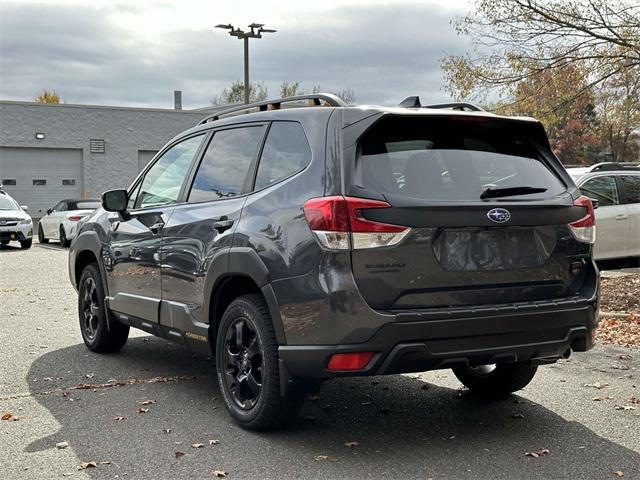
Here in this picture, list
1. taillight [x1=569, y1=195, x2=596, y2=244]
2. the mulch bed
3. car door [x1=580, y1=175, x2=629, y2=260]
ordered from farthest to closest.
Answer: car door [x1=580, y1=175, x2=629, y2=260]
the mulch bed
taillight [x1=569, y1=195, x2=596, y2=244]

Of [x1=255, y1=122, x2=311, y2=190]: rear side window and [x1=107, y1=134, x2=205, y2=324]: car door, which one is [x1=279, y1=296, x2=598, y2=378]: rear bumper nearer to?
[x1=255, y1=122, x2=311, y2=190]: rear side window

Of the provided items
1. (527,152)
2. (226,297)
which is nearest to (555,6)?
(527,152)

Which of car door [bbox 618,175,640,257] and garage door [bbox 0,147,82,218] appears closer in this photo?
car door [bbox 618,175,640,257]

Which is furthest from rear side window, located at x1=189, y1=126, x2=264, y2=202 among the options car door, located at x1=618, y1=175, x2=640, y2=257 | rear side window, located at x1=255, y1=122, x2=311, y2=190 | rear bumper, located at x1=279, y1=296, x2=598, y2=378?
car door, located at x1=618, y1=175, x2=640, y2=257

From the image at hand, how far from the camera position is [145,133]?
138 ft

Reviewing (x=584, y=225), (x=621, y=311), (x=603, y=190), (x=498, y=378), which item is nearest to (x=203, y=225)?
(x=498, y=378)

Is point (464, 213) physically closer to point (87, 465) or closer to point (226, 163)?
Answer: point (226, 163)

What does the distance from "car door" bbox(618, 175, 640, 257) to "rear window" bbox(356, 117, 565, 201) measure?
9.40 meters

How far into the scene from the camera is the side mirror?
703cm

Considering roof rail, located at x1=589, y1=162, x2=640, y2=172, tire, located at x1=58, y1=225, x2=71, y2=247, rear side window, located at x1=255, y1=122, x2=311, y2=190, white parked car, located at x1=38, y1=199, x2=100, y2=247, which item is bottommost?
tire, located at x1=58, y1=225, x2=71, y2=247

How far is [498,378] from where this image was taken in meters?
6.00

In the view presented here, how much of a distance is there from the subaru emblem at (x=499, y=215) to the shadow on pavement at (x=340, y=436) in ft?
4.31

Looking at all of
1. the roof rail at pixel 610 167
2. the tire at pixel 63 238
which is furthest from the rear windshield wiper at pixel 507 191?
the tire at pixel 63 238

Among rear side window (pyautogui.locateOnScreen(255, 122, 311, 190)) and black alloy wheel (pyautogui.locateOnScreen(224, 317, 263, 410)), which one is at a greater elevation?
rear side window (pyautogui.locateOnScreen(255, 122, 311, 190))
